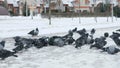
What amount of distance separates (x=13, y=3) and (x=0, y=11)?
15831mm

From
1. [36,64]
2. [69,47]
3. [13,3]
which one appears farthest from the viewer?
[13,3]

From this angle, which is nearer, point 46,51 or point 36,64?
point 36,64

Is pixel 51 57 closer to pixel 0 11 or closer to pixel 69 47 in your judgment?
pixel 69 47

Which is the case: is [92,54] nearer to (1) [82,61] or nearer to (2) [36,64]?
(1) [82,61]

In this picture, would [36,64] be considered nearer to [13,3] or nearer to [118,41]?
[118,41]

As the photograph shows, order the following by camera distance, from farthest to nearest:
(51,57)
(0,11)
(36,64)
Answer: (0,11), (51,57), (36,64)

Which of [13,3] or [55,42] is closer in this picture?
[55,42]

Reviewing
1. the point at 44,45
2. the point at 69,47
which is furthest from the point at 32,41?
the point at 69,47

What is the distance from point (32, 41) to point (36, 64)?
3.82 m

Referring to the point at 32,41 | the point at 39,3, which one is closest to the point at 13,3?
the point at 39,3

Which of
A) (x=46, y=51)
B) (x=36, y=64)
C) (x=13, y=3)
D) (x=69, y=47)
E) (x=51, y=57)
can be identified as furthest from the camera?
(x=13, y=3)

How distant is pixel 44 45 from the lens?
11.6m

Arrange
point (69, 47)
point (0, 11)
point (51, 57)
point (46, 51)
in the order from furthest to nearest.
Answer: point (0, 11) → point (69, 47) → point (46, 51) → point (51, 57)

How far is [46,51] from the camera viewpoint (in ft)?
34.2
